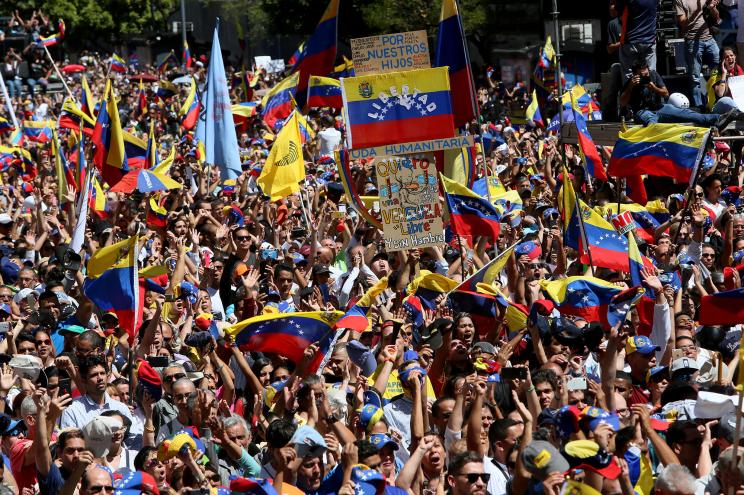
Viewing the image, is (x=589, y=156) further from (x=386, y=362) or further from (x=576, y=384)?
(x=576, y=384)

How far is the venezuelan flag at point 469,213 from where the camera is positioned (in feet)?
39.4

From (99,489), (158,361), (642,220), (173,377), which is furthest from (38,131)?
(99,489)

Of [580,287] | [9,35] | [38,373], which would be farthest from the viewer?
[9,35]

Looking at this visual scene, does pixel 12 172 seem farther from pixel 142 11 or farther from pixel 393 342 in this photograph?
pixel 142 11

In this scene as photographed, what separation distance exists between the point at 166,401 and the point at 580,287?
9.96ft

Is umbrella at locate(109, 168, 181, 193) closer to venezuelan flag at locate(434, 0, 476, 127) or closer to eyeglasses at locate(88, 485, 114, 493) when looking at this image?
venezuelan flag at locate(434, 0, 476, 127)

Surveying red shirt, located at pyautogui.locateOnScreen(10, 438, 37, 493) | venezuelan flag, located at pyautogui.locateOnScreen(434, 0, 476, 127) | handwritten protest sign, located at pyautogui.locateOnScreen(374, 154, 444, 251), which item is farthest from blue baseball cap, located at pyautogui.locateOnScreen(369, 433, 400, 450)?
venezuelan flag, located at pyautogui.locateOnScreen(434, 0, 476, 127)

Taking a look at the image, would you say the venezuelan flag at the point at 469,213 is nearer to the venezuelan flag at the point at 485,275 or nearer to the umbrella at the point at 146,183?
the venezuelan flag at the point at 485,275

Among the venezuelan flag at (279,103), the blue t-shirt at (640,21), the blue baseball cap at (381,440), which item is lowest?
the blue baseball cap at (381,440)

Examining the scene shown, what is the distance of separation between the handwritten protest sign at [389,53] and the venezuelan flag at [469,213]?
67.4 inches

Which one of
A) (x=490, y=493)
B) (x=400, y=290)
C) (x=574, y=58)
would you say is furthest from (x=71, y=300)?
(x=574, y=58)

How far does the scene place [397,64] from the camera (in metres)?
13.5

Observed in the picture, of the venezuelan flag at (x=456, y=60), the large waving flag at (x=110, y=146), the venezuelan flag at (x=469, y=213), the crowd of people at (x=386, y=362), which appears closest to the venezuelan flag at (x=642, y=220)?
the crowd of people at (x=386, y=362)

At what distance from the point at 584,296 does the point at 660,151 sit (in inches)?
140
